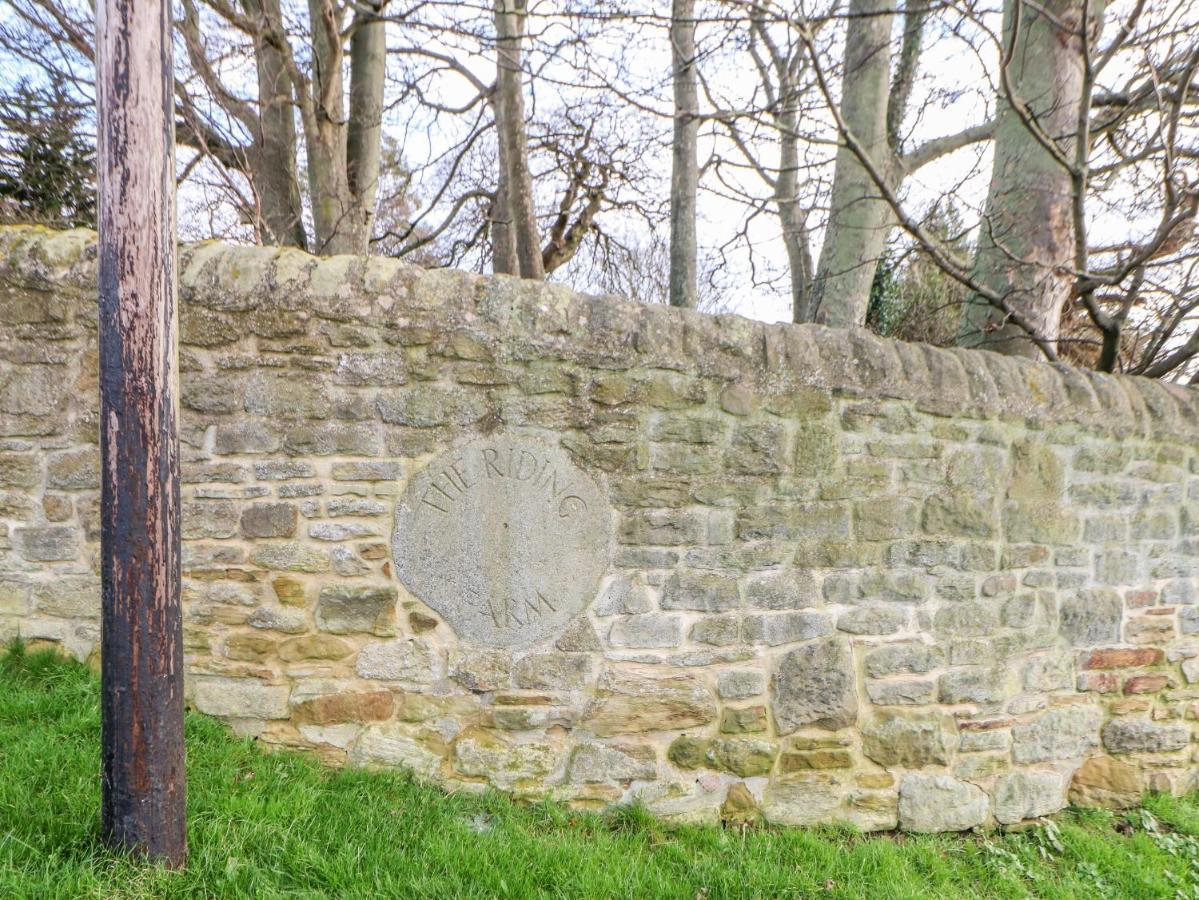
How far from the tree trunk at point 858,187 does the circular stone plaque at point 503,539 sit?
374 centimetres

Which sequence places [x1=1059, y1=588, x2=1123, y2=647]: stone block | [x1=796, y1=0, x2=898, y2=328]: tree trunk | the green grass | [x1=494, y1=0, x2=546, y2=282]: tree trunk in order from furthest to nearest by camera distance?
[x1=494, y1=0, x2=546, y2=282]: tree trunk < [x1=796, y1=0, x2=898, y2=328]: tree trunk < [x1=1059, y1=588, x2=1123, y2=647]: stone block < the green grass

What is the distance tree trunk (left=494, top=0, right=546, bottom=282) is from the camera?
6020 mm

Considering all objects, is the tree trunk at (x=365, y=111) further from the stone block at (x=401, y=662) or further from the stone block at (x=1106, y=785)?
the stone block at (x=1106, y=785)

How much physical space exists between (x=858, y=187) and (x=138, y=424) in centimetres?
546

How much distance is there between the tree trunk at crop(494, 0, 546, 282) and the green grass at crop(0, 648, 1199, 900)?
4.37 metres

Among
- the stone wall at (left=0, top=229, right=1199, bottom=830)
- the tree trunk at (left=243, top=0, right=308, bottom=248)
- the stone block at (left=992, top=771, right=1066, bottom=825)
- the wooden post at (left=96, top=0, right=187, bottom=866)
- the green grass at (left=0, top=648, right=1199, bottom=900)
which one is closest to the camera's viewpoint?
the wooden post at (left=96, top=0, right=187, bottom=866)

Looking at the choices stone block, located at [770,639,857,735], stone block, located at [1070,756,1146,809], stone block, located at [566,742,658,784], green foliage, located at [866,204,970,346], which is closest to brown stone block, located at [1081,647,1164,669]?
stone block, located at [1070,756,1146,809]

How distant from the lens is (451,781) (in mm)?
2844

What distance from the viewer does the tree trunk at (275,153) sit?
5.50m

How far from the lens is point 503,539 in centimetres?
284

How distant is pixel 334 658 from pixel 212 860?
0.80 meters

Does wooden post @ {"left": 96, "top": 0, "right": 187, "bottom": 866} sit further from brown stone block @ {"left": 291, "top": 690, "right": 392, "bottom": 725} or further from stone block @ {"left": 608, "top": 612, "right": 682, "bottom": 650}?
stone block @ {"left": 608, "top": 612, "right": 682, "bottom": 650}

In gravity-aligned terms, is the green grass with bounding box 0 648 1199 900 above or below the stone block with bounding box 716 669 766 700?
below

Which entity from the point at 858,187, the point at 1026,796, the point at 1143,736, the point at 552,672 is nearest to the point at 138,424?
the point at 552,672
